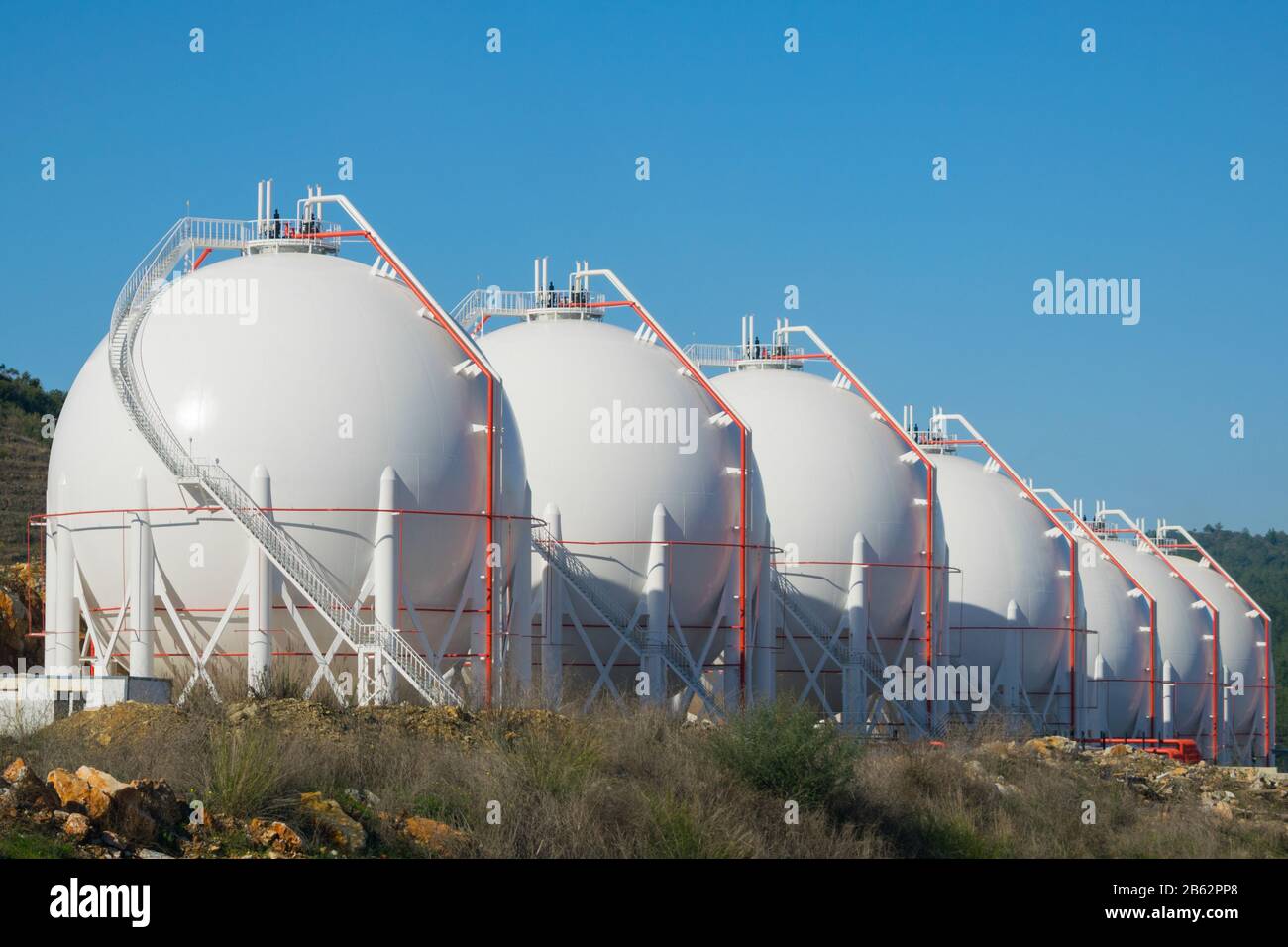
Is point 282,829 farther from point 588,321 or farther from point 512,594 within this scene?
point 588,321

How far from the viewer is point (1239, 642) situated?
61.6m

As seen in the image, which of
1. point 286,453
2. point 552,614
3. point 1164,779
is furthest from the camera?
point 1164,779

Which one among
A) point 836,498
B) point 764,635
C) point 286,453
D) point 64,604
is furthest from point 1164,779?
point 64,604

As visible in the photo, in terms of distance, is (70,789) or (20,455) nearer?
(70,789)

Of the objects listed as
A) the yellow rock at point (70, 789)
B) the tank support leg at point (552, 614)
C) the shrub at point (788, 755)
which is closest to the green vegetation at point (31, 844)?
the yellow rock at point (70, 789)

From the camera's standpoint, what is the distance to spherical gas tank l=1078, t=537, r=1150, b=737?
50.2 m

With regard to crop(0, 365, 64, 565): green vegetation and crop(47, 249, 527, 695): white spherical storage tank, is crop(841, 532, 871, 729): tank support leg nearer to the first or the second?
crop(47, 249, 527, 695): white spherical storage tank

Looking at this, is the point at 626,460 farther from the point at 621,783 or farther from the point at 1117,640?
the point at 1117,640

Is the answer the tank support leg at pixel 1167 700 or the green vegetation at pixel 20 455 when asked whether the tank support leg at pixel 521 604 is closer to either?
the green vegetation at pixel 20 455

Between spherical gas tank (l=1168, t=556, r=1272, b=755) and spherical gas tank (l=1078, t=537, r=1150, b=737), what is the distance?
8.61 meters

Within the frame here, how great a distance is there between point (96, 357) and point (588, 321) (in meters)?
9.88

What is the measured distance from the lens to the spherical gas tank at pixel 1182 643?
180ft

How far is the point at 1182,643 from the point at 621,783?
3917 centimetres
